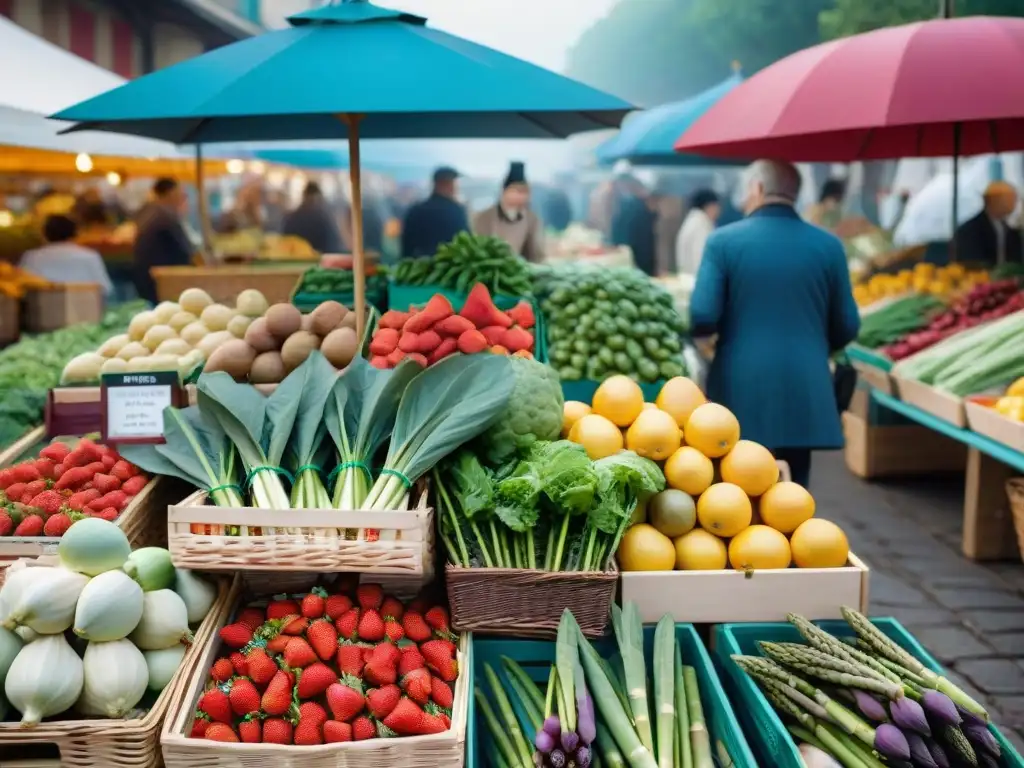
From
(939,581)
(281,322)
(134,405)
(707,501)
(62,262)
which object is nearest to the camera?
(707,501)

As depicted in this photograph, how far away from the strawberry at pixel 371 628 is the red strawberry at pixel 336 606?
0.06 metres

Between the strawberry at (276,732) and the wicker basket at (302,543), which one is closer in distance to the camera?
the strawberry at (276,732)

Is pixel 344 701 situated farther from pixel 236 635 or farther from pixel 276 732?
pixel 236 635

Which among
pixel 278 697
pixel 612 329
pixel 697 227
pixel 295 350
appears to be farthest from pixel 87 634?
pixel 697 227

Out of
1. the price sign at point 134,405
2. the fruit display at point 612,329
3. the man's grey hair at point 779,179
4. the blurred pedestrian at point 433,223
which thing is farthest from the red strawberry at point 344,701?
the blurred pedestrian at point 433,223

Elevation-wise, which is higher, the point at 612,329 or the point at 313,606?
the point at 612,329

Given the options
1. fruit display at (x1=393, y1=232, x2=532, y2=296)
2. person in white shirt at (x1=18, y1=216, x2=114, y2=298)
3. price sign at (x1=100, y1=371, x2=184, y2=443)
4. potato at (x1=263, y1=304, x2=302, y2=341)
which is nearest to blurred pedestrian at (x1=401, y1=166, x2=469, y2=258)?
person in white shirt at (x1=18, y1=216, x2=114, y2=298)

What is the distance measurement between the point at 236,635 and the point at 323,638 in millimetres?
232

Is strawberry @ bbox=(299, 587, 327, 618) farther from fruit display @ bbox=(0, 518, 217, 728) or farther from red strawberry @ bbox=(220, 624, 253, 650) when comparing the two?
fruit display @ bbox=(0, 518, 217, 728)

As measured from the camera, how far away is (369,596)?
224 cm

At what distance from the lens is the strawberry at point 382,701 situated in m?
1.97

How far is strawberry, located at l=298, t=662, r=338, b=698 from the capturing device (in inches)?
78.0

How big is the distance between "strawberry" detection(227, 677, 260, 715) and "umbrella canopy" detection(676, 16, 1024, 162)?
2.84 m

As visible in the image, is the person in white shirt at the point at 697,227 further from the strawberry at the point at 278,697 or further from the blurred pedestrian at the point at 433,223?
the strawberry at the point at 278,697
